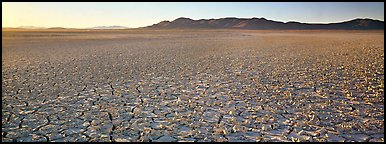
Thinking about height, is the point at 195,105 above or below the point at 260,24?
below

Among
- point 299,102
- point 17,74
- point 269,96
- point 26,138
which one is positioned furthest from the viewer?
point 17,74

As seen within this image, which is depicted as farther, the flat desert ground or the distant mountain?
the distant mountain

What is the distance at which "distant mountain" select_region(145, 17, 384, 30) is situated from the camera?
309 feet

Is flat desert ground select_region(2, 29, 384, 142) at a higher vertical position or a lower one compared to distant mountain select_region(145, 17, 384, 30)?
lower

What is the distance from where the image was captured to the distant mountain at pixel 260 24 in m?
94.1

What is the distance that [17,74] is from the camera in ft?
21.9

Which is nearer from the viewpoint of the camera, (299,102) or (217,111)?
(217,111)

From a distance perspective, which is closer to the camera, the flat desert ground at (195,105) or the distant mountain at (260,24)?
the flat desert ground at (195,105)

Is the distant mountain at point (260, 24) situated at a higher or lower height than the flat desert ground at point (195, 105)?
higher

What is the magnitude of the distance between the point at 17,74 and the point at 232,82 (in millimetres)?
5116

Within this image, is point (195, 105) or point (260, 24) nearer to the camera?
point (195, 105)

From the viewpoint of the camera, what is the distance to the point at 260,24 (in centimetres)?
10725

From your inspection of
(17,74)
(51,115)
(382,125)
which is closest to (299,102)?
(382,125)

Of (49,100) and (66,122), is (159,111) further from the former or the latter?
(49,100)
